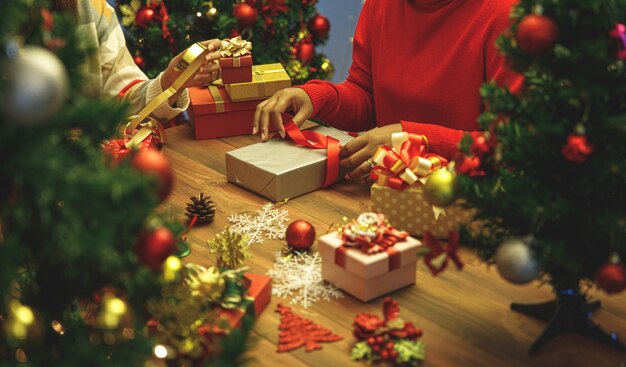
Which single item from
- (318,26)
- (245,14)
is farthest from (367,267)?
(318,26)

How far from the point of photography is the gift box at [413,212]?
4.39 ft

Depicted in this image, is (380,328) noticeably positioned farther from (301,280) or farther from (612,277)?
(612,277)

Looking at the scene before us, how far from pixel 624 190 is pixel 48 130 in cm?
78

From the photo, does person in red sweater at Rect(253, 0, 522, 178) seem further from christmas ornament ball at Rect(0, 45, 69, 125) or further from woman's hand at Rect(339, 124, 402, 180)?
christmas ornament ball at Rect(0, 45, 69, 125)

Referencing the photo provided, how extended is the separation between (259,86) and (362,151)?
474mm

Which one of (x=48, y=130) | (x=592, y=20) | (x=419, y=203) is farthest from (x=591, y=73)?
(x=48, y=130)

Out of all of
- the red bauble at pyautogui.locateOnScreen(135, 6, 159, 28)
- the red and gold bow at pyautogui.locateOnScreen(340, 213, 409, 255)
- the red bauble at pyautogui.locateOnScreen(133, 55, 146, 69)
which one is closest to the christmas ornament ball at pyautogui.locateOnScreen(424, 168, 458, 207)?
the red and gold bow at pyautogui.locateOnScreen(340, 213, 409, 255)

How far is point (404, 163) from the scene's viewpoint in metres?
1.35

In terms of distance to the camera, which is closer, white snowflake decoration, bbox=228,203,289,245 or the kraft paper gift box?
the kraft paper gift box

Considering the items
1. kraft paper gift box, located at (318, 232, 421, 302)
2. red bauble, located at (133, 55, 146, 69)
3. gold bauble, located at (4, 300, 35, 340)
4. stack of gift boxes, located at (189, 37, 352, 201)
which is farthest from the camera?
red bauble, located at (133, 55, 146, 69)

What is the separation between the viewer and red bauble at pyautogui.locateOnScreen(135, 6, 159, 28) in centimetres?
262

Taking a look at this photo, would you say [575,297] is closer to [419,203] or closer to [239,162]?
[419,203]

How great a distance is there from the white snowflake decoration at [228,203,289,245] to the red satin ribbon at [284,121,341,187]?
0.17m

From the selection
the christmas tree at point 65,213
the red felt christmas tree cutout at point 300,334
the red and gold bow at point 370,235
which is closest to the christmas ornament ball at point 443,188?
the red and gold bow at point 370,235
